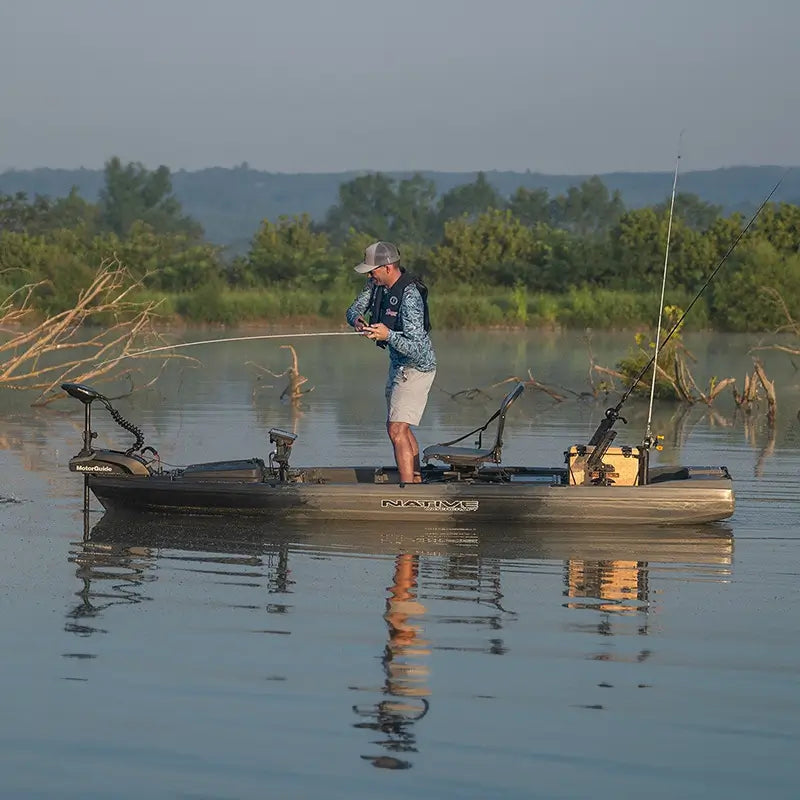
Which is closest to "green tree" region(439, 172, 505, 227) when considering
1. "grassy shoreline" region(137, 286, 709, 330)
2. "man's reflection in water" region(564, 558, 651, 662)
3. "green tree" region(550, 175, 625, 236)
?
"green tree" region(550, 175, 625, 236)

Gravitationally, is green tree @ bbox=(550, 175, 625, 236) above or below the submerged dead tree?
above

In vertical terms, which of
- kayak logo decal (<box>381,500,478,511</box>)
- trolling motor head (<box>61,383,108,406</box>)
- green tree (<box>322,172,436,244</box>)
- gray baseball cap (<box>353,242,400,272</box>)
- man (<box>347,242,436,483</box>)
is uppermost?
green tree (<box>322,172,436,244</box>)

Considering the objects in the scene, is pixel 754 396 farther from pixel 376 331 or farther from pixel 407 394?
pixel 376 331

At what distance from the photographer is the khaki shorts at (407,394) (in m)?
10.9

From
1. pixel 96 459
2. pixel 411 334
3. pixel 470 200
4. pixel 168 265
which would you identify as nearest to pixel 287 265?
pixel 168 265

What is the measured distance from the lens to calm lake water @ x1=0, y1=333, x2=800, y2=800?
5801 mm

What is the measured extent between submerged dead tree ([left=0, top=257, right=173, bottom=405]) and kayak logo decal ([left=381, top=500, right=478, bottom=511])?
12.0 ft

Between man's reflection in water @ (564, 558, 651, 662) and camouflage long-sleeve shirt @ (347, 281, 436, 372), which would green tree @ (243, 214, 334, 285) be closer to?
camouflage long-sleeve shirt @ (347, 281, 436, 372)

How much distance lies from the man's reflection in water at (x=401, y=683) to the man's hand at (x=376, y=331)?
7.08 ft

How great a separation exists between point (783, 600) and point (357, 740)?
131 inches

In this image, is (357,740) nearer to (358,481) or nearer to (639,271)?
(358,481)

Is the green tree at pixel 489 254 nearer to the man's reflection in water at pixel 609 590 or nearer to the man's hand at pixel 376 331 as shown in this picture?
the man's hand at pixel 376 331

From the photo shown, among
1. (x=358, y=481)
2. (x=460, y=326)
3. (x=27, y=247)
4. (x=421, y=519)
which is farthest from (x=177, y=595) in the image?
(x=27, y=247)

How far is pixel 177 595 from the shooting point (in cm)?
859
